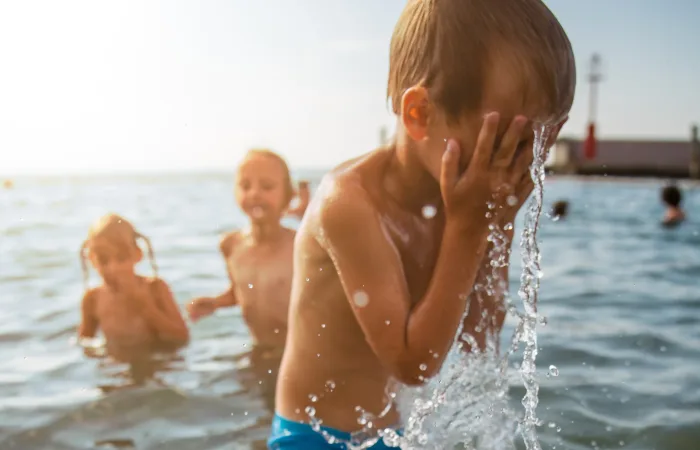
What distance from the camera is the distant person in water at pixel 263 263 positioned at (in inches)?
154

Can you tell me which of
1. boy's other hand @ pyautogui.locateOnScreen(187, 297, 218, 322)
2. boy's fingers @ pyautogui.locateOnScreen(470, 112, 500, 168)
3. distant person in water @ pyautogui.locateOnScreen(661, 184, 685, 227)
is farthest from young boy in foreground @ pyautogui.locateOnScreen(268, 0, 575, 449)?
distant person in water @ pyautogui.locateOnScreen(661, 184, 685, 227)

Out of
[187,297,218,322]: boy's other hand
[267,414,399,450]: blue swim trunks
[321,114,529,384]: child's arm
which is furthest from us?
[187,297,218,322]: boy's other hand

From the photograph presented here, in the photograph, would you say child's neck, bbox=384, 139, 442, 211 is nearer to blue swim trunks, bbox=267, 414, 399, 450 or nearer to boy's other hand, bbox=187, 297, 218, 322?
blue swim trunks, bbox=267, 414, 399, 450

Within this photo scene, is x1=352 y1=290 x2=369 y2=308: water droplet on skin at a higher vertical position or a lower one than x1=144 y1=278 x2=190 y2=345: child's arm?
higher

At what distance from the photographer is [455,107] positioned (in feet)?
5.11

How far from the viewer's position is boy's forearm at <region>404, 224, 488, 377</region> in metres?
1.63

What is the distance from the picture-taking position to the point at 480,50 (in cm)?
152

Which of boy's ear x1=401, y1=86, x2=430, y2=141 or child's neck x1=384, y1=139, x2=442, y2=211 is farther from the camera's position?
child's neck x1=384, y1=139, x2=442, y2=211

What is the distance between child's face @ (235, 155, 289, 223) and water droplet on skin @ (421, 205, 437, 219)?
2.23m

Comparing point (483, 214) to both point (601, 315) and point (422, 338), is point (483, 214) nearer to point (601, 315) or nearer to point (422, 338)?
point (422, 338)

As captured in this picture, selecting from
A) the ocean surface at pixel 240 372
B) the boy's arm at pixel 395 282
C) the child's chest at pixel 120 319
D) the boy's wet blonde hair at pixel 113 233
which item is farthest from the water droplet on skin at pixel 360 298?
the child's chest at pixel 120 319

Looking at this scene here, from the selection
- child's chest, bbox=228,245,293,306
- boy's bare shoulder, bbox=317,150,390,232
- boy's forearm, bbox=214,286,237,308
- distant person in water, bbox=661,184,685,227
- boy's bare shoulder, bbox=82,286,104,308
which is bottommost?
distant person in water, bbox=661,184,685,227

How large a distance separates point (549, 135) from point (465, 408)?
1.34m

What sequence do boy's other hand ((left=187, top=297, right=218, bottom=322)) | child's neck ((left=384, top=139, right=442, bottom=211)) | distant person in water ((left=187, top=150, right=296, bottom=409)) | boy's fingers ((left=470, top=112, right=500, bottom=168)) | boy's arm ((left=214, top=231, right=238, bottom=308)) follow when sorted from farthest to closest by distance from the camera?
boy's arm ((left=214, top=231, right=238, bottom=308)) < distant person in water ((left=187, top=150, right=296, bottom=409)) < boy's other hand ((left=187, top=297, right=218, bottom=322)) < child's neck ((left=384, top=139, right=442, bottom=211)) < boy's fingers ((left=470, top=112, right=500, bottom=168))
